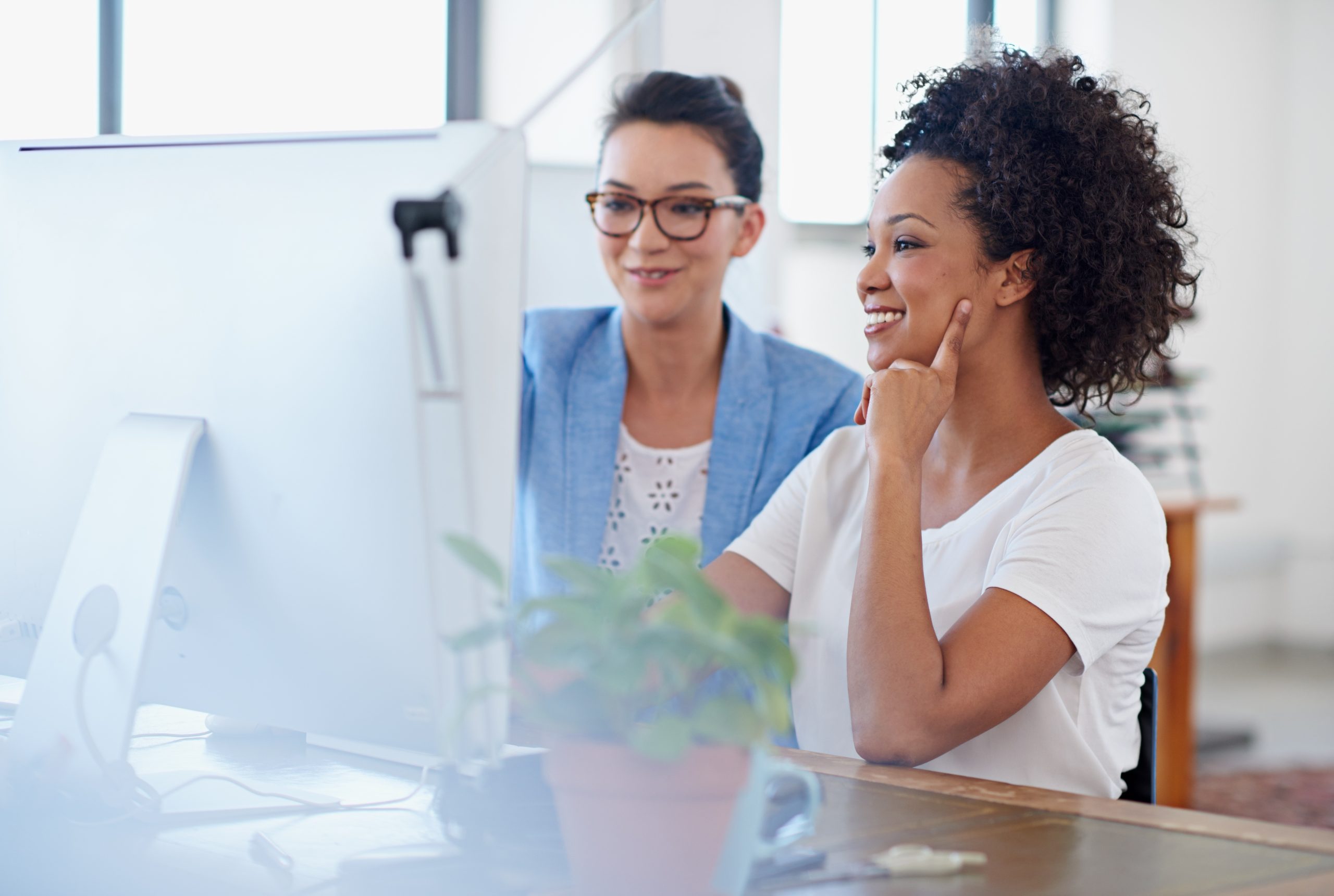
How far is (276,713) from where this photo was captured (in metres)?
0.90

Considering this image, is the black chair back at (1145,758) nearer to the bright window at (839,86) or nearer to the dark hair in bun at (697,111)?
the dark hair in bun at (697,111)

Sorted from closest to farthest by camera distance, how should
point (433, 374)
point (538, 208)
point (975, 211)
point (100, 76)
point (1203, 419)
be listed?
point (433, 374)
point (975, 211)
point (538, 208)
point (100, 76)
point (1203, 419)

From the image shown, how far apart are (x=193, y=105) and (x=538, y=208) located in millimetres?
1603

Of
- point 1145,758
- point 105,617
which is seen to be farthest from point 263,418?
point 1145,758

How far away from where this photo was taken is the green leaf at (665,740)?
0.60m

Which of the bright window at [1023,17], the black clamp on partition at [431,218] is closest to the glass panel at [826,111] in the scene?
the bright window at [1023,17]

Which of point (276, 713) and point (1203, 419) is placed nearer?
point (276, 713)

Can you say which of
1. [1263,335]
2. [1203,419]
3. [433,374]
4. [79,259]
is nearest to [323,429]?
[433,374]

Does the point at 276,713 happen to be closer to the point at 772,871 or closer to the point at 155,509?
the point at 155,509

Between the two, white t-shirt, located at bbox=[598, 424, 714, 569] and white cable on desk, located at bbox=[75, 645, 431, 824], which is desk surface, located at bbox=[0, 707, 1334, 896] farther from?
white t-shirt, located at bbox=[598, 424, 714, 569]

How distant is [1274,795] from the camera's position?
12.2 ft

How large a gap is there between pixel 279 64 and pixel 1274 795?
341 centimetres

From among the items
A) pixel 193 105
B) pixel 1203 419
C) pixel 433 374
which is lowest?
pixel 1203 419

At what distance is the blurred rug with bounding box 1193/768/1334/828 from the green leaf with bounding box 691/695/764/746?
3.21m
